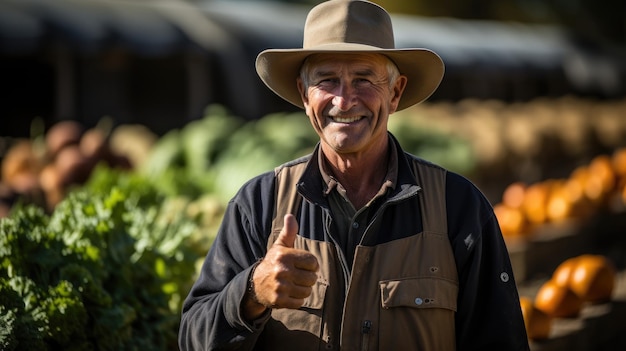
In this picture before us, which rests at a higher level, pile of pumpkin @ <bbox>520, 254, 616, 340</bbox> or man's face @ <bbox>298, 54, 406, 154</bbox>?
man's face @ <bbox>298, 54, 406, 154</bbox>

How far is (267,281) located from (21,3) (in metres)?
12.8

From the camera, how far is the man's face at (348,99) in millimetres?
2760

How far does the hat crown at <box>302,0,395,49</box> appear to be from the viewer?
9.18ft

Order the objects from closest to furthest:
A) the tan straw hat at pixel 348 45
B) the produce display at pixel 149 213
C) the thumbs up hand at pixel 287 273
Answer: the thumbs up hand at pixel 287 273, the tan straw hat at pixel 348 45, the produce display at pixel 149 213

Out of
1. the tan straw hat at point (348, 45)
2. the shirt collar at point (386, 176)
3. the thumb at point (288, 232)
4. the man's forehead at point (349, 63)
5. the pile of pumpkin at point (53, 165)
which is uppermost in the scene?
the pile of pumpkin at point (53, 165)

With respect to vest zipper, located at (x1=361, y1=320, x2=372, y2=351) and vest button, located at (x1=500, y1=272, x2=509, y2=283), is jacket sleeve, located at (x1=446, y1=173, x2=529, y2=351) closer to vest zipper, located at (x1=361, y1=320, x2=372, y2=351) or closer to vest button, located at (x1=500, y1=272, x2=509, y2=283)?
vest button, located at (x1=500, y1=272, x2=509, y2=283)

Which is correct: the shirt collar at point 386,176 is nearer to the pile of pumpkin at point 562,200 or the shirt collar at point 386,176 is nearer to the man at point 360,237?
the man at point 360,237

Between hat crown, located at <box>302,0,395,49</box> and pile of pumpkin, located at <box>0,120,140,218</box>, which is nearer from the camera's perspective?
hat crown, located at <box>302,0,395,49</box>

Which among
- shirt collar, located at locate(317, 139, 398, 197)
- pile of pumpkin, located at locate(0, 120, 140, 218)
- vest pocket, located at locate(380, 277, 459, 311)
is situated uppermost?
pile of pumpkin, located at locate(0, 120, 140, 218)

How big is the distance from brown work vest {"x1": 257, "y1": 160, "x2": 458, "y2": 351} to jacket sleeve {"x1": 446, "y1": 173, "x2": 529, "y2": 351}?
41 mm

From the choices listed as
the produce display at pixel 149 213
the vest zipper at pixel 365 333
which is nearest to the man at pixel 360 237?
the vest zipper at pixel 365 333

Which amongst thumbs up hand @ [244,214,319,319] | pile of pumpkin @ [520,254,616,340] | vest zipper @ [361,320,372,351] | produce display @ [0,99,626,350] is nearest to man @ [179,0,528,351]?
vest zipper @ [361,320,372,351]

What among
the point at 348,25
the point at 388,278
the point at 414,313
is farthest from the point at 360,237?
the point at 348,25

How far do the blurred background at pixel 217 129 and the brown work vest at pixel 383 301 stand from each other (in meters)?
1.36
